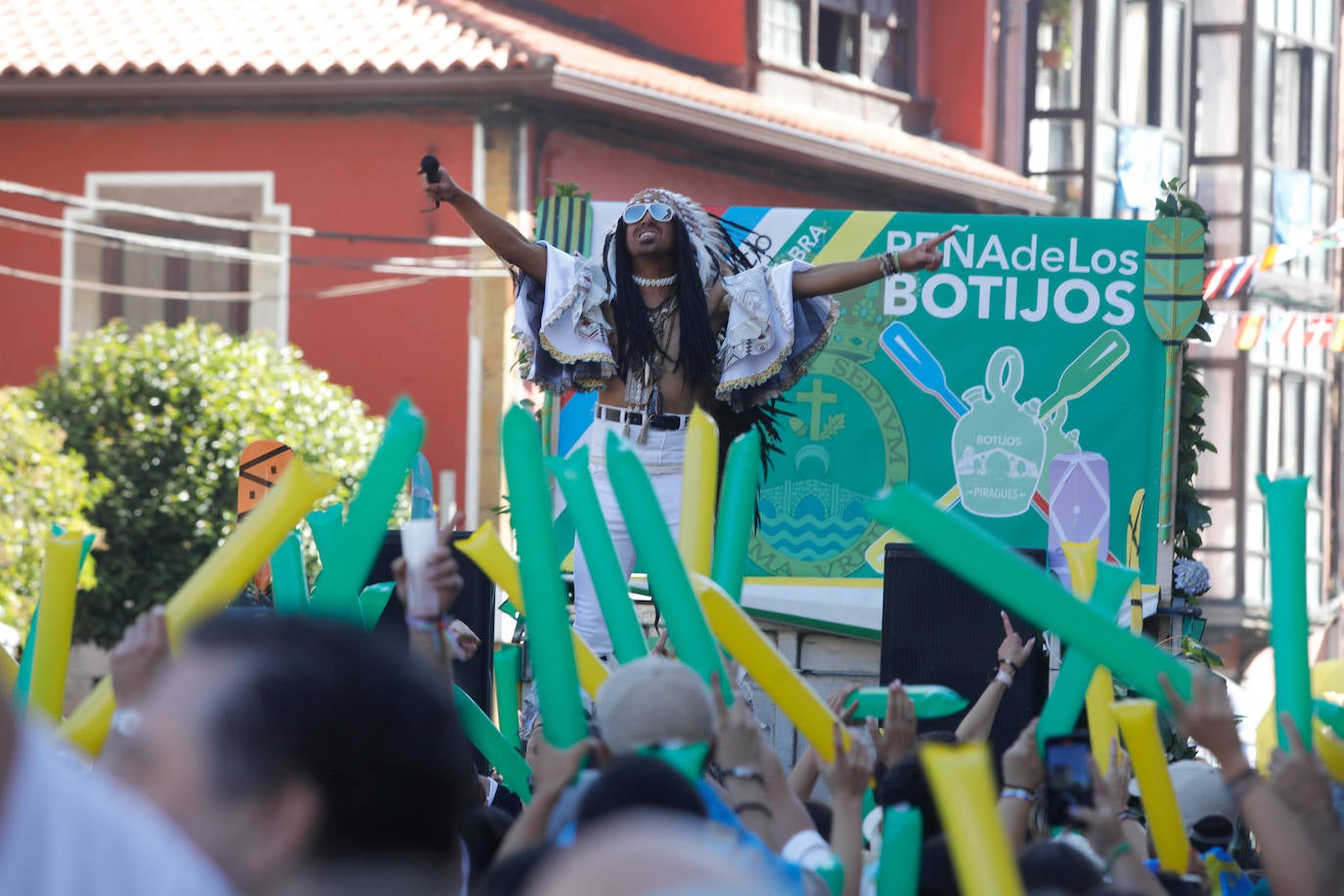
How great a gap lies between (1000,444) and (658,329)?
2.94m

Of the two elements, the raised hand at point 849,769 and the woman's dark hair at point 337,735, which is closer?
the woman's dark hair at point 337,735

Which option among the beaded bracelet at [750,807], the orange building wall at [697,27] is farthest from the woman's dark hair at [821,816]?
the orange building wall at [697,27]

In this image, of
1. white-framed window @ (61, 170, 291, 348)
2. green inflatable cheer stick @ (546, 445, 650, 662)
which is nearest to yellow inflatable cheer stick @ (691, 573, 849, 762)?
green inflatable cheer stick @ (546, 445, 650, 662)

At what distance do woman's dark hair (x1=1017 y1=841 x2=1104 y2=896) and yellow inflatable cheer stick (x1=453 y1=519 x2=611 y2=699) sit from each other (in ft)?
2.82

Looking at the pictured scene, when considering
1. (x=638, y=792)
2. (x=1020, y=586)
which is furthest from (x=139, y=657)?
(x=1020, y=586)

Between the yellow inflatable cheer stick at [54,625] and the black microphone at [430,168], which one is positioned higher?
the black microphone at [430,168]

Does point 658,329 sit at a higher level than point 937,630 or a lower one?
higher

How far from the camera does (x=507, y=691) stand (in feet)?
13.4

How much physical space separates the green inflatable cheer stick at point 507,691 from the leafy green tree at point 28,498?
816cm

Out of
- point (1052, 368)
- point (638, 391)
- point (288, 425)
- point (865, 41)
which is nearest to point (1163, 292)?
point (1052, 368)

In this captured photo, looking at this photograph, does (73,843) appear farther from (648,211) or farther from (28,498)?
(28,498)

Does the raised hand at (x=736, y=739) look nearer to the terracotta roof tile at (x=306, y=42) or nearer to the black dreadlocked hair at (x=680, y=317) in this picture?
the black dreadlocked hair at (x=680, y=317)

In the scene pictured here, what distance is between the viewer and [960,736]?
4008 mm

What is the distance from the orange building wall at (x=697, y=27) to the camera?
1836 cm
